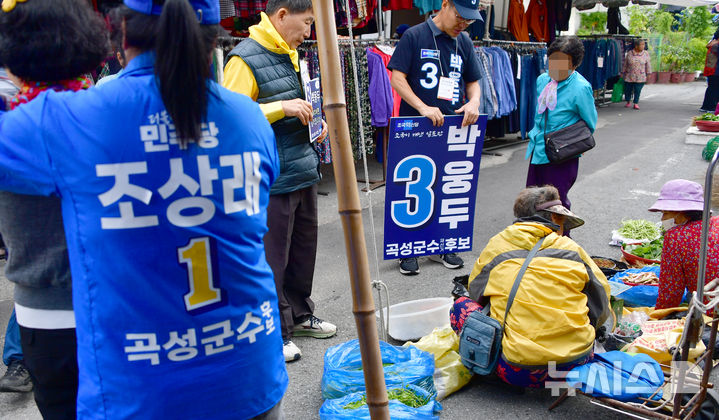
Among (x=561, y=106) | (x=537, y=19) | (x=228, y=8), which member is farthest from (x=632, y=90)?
(x=228, y=8)

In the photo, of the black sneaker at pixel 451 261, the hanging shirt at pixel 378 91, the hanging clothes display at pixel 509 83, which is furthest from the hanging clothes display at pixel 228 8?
the hanging clothes display at pixel 509 83

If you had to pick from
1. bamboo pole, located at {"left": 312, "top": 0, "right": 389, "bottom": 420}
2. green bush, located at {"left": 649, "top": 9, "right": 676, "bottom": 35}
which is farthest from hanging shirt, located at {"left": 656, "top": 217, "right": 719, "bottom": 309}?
green bush, located at {"left": 649, "top": 9, "right": 676, "bottom": 35}

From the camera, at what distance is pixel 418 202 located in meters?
4.29

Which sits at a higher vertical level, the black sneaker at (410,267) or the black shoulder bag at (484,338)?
the black shoulder bag at (484,338)

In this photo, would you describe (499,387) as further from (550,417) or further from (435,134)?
(435,134)

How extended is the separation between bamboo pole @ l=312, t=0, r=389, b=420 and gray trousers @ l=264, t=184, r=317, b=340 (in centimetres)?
196

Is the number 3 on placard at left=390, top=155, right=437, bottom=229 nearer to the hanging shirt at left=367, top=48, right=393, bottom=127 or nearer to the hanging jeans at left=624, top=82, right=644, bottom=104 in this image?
the hanging shirt at left=367, top=48, right=393, bottom=127

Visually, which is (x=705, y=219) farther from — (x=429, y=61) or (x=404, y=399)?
(x=429, y=61)

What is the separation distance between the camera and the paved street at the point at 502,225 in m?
3.12

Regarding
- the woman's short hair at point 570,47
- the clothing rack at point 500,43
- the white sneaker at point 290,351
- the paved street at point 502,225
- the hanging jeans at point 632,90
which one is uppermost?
the clothing rack at point 500,43

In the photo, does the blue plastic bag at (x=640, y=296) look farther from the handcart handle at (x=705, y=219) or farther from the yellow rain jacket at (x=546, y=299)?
the handcart handle at (x=705, y=219)

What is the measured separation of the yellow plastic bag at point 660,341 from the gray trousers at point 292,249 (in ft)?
Result: 6.17

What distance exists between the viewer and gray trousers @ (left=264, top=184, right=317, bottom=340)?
11.1 ft

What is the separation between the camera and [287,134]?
10.8ft
